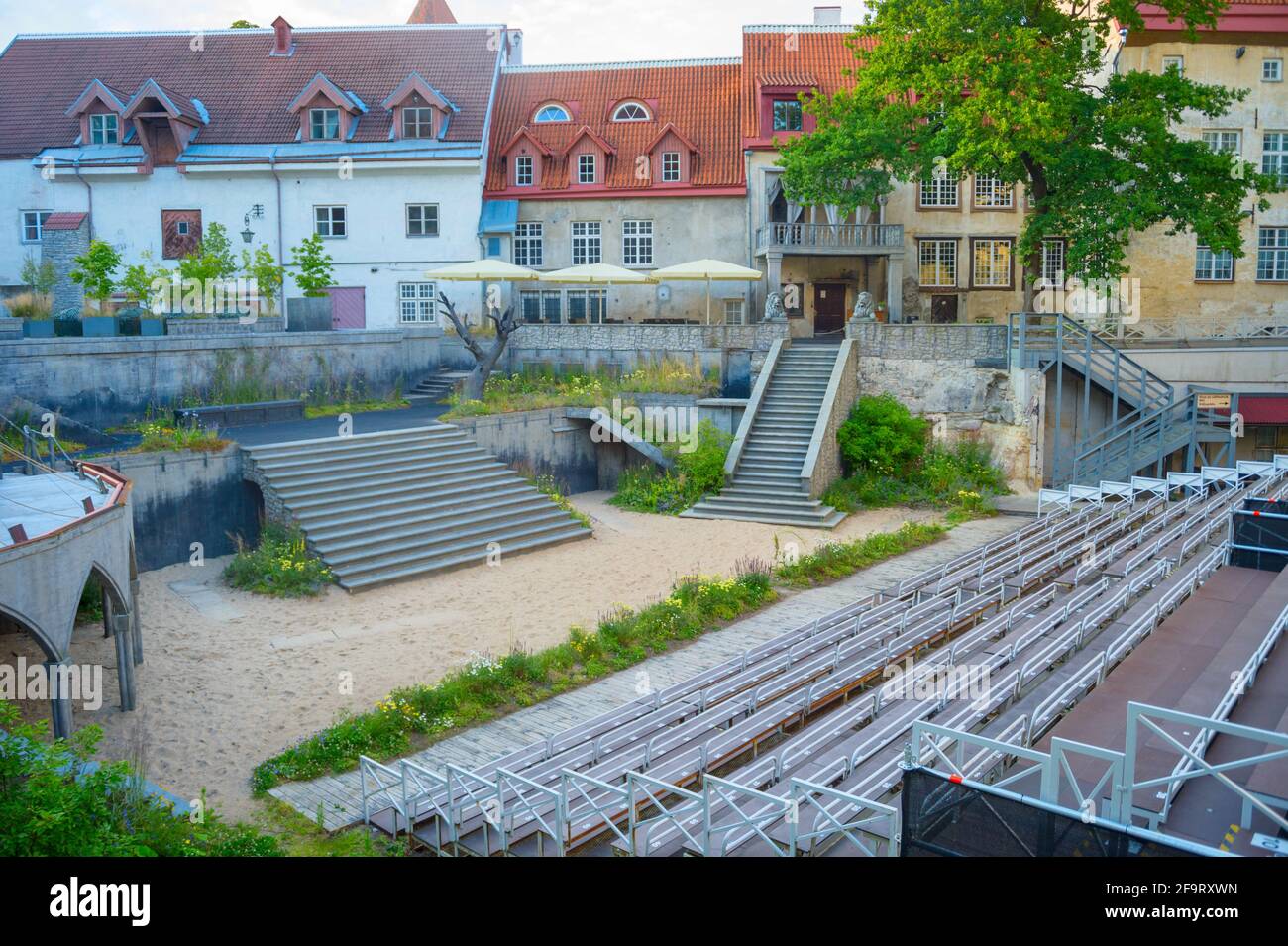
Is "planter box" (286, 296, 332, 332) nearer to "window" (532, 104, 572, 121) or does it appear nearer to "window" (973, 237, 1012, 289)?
"window" (532, 104, 572, 121)

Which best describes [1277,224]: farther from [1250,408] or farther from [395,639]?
[395,639]

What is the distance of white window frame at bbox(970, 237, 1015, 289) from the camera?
117ft

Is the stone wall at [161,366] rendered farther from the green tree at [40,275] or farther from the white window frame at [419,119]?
the white window frame at [419,119]

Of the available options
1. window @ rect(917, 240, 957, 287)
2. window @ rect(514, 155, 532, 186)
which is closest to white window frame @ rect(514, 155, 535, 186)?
window @ rect(514, 155, 532, 186)

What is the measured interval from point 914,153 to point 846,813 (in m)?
21.3

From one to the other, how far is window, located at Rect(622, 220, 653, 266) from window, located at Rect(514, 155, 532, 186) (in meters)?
3.72

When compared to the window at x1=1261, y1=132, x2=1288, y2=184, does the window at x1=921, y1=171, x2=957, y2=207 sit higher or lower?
lower

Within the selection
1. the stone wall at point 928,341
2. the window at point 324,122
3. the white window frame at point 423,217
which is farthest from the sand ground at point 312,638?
the window at point 324,122

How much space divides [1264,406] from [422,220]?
25712 millimetres

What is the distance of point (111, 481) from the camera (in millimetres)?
15211

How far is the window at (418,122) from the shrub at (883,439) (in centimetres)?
1909

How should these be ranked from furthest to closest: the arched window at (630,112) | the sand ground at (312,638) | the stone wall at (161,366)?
1. the arched window at (630,112)
2. the stone wall at (161,366)
3. the sand ground at (312,638)

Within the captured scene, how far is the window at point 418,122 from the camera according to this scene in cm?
3666
